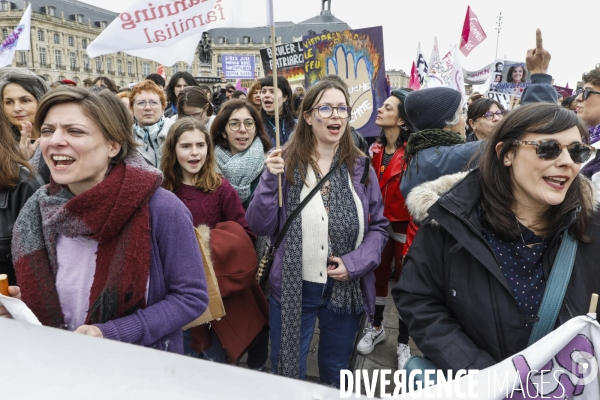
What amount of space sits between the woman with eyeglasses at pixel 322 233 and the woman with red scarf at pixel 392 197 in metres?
0.85

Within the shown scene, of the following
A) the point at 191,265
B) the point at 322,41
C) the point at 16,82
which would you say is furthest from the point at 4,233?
the point at 322,41

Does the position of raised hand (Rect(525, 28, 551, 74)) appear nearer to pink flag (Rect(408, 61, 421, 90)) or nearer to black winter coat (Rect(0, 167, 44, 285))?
black winter coat (Rect(0, 167, 44, 285))

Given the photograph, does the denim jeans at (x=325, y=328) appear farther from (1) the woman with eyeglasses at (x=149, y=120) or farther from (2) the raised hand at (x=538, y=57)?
(1) the woman with eyeglasses at (x=149, y=120)

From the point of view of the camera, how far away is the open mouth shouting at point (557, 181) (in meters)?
1.41

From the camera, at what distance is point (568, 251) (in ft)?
4.55

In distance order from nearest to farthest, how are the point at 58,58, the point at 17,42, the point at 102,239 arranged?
the point at 102,239 < the point at 17,42 < the point at 58,58

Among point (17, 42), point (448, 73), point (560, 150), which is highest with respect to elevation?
point (17, 42)

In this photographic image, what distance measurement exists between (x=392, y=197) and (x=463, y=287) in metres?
1.84

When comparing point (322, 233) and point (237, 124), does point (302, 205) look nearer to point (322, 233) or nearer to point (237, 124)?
point (322, 233)

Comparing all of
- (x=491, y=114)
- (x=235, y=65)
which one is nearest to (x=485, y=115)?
(x=491, y=114)

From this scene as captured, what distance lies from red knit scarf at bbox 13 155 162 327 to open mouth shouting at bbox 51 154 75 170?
0.13 meters

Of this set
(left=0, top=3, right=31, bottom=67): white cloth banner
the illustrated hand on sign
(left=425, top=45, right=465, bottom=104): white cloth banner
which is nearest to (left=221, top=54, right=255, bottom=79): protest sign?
(left=0, top=3, right=31, bottom=67): white cloth banner

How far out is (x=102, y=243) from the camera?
1486mm

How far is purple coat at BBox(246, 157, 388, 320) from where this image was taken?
2.26 m
